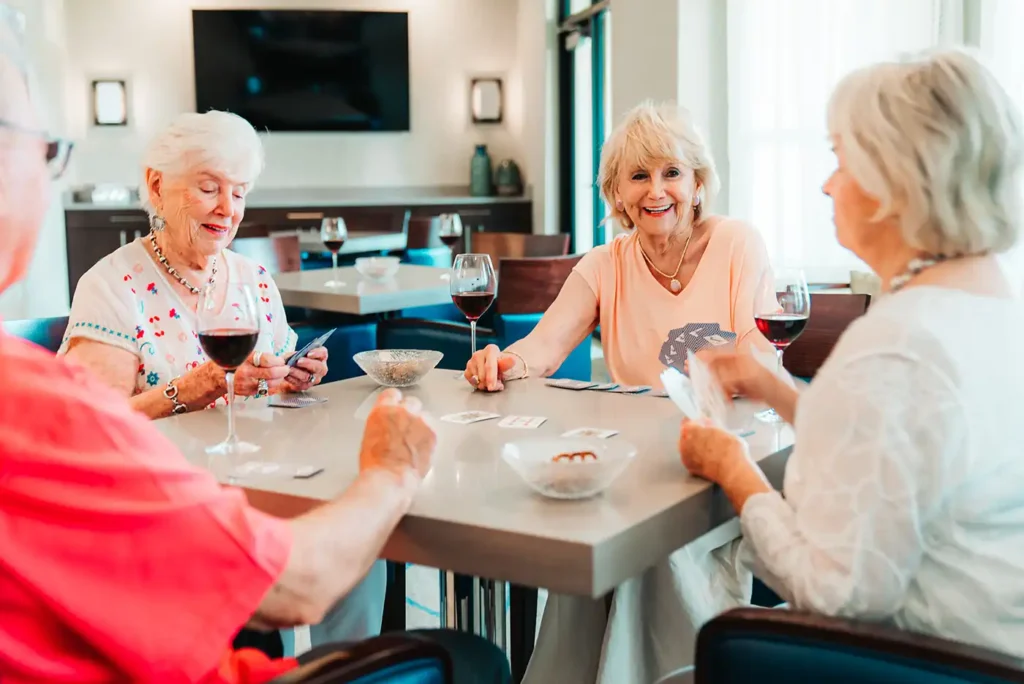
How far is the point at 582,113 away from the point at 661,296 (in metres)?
6.06

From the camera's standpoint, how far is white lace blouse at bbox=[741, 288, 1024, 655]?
1169 millimetres

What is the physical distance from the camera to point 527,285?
156 inches

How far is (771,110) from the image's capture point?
4.99m

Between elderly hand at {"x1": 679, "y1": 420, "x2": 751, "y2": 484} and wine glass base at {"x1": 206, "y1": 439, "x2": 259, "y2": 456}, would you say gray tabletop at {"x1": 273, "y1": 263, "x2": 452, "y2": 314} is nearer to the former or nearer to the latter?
wine glass base at {"x1": 206, "y1": 439, "x2": 259, "y2": 456}

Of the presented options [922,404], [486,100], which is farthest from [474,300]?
[486,100]

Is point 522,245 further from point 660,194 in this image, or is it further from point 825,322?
point 825,322

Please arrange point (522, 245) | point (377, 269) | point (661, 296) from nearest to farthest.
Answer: point (661, 296) < point (377, 269) < point (522, 245)

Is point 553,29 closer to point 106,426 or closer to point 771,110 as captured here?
point 771,110

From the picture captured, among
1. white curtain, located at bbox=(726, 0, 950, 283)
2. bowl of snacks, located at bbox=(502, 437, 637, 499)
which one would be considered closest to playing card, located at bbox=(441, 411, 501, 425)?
bowl of snacks, located at bbox=(502, 437, 637, 499)

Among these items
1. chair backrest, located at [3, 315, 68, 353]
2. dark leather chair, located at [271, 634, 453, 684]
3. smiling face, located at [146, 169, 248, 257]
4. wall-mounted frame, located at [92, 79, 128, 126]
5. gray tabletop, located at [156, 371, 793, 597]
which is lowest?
dark leather chair, located at [271, 634, 453, 684]

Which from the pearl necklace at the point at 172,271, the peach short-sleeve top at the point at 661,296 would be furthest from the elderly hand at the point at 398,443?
the peach short-sleeve top at the point at 661,296

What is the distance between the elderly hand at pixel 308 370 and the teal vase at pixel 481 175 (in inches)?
289

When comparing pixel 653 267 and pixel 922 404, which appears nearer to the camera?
pixel 922 404

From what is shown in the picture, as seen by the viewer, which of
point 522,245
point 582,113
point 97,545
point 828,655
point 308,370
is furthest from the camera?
point 582,113
